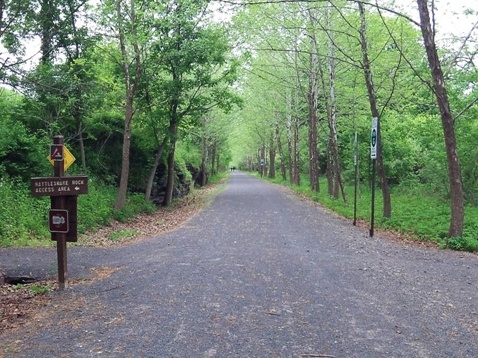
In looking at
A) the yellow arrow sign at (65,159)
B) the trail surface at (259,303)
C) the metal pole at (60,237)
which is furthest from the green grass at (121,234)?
the metal pole at (60,237)

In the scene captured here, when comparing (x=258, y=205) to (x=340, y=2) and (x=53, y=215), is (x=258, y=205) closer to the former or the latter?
(x=340, y=2)

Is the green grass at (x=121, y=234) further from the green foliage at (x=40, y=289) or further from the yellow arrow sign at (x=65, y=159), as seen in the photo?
the green foliage at (x=40, y=289)

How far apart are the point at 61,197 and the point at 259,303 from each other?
359cm

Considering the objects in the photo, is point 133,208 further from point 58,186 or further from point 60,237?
point 58,186

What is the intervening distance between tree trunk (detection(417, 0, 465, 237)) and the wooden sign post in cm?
878

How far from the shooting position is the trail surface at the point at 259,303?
456cm

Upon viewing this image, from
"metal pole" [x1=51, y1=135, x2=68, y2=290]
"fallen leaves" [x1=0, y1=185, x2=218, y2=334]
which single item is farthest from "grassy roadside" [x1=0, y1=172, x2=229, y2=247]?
"metal pole" [x1=51, y1=135, x2=68, y2=290]

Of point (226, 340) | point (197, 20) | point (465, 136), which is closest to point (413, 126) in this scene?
point (465, 136)

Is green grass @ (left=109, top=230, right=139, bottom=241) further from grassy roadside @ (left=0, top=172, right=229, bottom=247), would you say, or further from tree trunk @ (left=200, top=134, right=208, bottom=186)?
tree trunk @ (left=200, top=134, right=208, bottom=186)

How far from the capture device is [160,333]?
4.89m

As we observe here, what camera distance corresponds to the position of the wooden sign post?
23.0 ft

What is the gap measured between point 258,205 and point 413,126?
25.3 ft

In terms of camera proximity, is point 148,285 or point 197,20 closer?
point 148,285

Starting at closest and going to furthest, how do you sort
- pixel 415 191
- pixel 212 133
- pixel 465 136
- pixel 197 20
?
pixel 465 136, pixel 197 20, pixel 415 191, pixel 212 133
